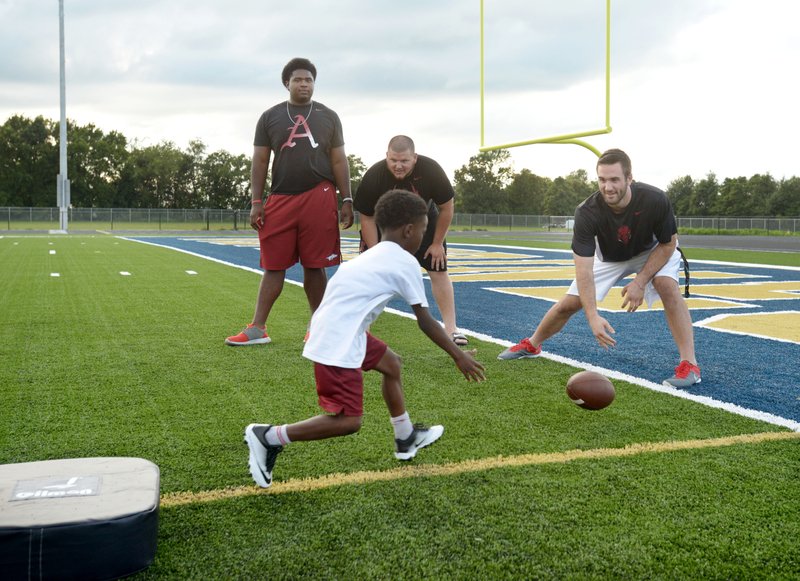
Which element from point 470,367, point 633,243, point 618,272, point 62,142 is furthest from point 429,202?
point 62,142

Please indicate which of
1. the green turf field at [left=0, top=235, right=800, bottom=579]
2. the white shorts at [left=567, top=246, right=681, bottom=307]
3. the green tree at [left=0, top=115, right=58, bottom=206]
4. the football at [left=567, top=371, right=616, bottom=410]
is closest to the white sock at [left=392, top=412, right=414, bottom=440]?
the green turf field at [left=0, top=235, right=800, bottom=579]

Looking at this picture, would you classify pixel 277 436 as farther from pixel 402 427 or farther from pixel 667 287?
pixel 667 287

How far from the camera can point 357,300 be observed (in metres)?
2.97

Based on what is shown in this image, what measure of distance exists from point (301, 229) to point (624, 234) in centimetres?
237

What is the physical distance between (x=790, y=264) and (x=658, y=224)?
12757mm

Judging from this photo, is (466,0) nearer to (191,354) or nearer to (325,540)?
(191,354)

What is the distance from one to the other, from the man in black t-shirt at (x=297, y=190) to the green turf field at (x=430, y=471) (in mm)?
694

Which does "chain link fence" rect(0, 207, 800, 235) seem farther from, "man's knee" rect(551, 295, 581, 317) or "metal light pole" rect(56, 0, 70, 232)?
"man's knee" rect(551, 295, 581, 317)

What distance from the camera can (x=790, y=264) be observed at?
1592cm

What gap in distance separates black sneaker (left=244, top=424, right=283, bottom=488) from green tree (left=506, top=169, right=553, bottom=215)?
76.6m

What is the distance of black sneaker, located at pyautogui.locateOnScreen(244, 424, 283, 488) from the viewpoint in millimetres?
2906

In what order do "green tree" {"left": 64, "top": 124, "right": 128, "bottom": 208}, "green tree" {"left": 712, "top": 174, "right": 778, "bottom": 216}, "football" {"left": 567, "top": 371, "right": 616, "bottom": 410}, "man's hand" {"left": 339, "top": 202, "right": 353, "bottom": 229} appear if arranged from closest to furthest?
"football" {"left": 567, "top": 371, "right": 616, "bottom": 410}
"man's hand" {"left": 339, "top": 202, "right": 353, "bottom": 229}
"green tree" {"left": 64, "top": 124, "right": 128, "bottom": 208}
"green tree" {"left": 712, "top": 174, "right": 778, "bottom": 216}

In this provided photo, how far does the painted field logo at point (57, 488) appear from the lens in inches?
92.7

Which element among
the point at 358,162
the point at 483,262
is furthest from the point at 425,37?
the point at 358,162
